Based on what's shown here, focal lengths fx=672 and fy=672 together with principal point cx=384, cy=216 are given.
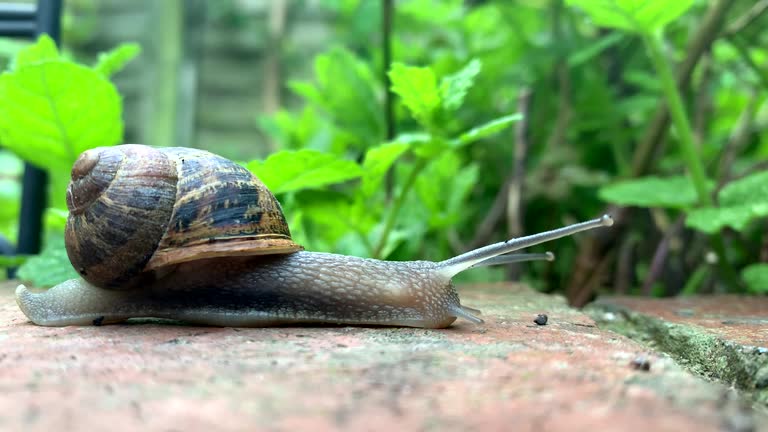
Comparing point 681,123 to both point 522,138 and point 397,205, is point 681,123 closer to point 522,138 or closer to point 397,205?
point 522,138

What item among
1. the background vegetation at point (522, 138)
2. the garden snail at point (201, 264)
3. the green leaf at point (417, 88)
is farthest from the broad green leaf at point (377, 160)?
the garden snail at point (201, 264)

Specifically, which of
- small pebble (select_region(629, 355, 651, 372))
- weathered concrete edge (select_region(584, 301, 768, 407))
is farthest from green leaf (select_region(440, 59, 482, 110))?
small pebble (select_region(629, 355, 651, 372))

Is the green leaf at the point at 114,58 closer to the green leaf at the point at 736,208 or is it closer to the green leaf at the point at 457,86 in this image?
the green leaf at the point at 457,86

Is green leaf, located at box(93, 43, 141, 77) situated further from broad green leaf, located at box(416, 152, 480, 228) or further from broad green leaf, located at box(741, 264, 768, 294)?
broad green leaf, located at box(741, 264, 768, 294)

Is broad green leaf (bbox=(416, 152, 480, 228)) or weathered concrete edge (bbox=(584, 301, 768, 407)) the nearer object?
weathered concrete edge (bbox=(584, 301, 768, 407))

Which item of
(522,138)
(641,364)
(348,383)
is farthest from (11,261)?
(641,364)
